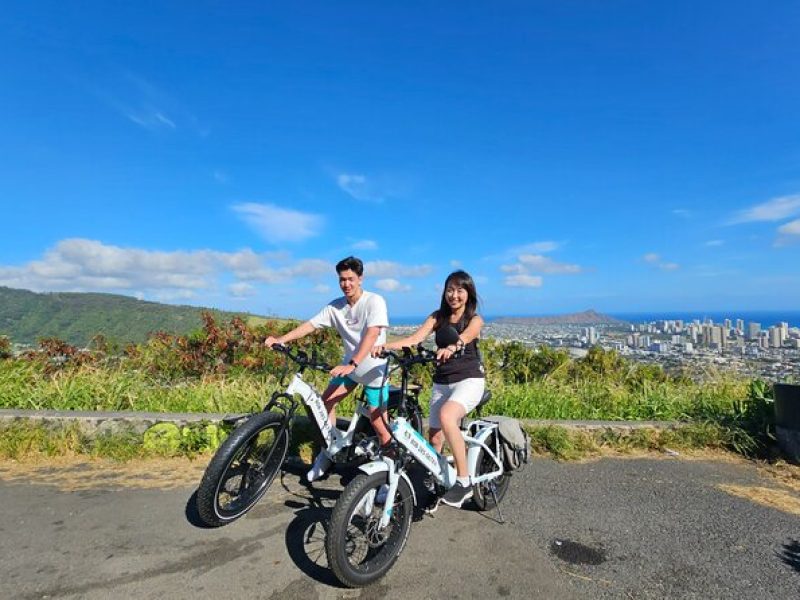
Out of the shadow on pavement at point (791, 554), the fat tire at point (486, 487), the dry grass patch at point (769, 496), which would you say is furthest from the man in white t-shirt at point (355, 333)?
the dry grass patch at point (769, 496)

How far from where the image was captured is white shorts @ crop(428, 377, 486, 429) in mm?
3789

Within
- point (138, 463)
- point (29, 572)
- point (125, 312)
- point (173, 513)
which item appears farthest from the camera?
point (125, 312)

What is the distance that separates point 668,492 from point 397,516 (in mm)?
3029

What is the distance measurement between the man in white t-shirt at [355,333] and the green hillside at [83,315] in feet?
20.5

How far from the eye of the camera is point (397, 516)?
319cm

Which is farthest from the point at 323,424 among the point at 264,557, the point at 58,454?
the point at 58,454

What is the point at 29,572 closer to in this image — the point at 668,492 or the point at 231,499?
the point at 231,499

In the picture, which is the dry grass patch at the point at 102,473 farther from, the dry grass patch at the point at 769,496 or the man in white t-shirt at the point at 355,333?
the dry grass patch at the point at 769,496

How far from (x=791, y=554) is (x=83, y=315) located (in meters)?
18.6

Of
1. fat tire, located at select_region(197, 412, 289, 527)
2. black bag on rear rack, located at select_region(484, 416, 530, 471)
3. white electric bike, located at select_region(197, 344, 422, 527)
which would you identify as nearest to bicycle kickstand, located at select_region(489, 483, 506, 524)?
black bag on rear rack, located at select_region(484, 416, 530, 471)

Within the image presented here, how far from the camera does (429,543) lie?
3.51 meters

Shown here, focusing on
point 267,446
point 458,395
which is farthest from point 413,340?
point 267,446

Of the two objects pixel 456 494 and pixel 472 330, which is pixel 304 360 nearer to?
pixel 472 330

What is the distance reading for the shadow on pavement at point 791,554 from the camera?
325 centimetres
